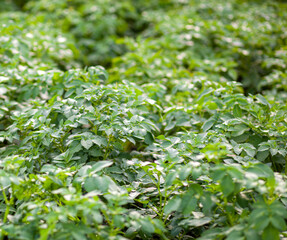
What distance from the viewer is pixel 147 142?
180cm

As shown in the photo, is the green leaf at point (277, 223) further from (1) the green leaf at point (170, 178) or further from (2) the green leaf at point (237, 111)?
(2) the green leaf at point (237, 111)

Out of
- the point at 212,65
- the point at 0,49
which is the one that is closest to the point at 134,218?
the point at 0,49

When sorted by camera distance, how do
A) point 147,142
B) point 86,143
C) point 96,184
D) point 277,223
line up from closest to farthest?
1. point 277,223
2. point 96,184
3. point 86,143
4. point 147,142

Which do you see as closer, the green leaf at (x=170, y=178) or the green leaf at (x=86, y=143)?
the green leaf at (x=170, y=178)

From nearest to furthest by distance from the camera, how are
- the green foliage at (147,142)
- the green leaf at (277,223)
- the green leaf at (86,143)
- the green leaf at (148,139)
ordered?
the green leaf at (277,223) → the green foliage at (147,142) → the green leaf at (86,143) → the green leaf at (148,139)

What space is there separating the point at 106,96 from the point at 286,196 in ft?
3.53

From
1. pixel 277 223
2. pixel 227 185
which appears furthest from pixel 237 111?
pixel 277 223

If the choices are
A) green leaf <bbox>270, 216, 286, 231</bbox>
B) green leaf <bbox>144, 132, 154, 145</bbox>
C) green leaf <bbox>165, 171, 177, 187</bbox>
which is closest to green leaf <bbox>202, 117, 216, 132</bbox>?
green leaf <bbox>144, 132, 154, 145</bbox>

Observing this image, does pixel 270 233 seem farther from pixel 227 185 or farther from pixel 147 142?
pixel 147 142

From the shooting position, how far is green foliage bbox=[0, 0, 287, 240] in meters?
1.26

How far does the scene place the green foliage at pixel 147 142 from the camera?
4.15ft

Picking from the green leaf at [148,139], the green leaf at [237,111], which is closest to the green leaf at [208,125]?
the green leaf at [237,111]

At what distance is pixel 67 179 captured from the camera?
1404 millimetres

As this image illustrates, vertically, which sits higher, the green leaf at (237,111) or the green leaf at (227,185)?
the green leaf at (227,185)
